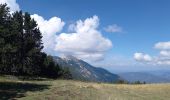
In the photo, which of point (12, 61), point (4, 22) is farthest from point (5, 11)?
point (12, 61)

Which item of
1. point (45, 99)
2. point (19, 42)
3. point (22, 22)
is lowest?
point (45, 99)

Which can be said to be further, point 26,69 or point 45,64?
point 45,64

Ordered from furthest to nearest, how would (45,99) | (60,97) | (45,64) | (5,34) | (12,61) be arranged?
(45,64), (12,61), (5,34), (60,97), (45,99)

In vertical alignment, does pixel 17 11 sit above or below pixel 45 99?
above

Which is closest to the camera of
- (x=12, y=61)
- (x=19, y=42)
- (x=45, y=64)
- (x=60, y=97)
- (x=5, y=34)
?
(x=60, y=97)

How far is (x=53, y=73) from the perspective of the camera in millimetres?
130125

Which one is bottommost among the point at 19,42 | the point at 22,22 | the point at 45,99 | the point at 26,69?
the point at 45,99

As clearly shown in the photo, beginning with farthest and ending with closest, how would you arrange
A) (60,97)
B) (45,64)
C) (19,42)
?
(45,64), (19,42), (60,97)

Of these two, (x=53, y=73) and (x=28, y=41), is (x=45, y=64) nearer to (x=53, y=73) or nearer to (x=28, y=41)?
(x=53, y=73)

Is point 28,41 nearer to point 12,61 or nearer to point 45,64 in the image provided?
point 12,61

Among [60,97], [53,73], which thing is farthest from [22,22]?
[60,97]

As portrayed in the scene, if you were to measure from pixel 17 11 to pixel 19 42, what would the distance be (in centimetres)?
1745

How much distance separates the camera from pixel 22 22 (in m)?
116

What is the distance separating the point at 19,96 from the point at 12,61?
2766 inches
